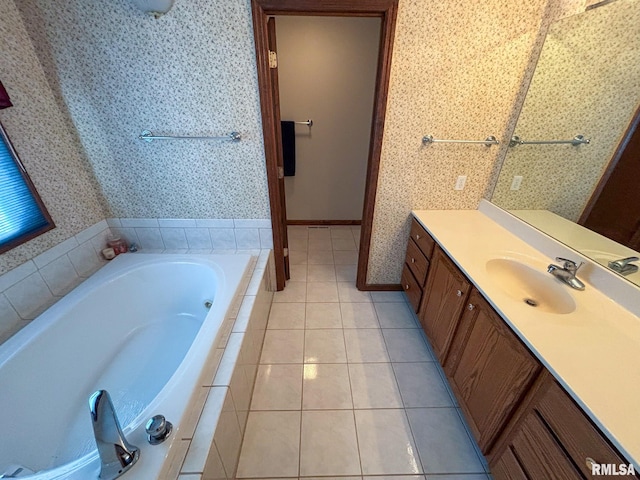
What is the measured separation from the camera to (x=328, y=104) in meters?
2.71

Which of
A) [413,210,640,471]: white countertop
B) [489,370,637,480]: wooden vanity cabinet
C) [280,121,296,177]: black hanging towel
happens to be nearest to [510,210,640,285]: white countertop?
[413,210,640,471]: white countertop

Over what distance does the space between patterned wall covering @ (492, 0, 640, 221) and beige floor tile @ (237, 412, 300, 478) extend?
1745 millimetres

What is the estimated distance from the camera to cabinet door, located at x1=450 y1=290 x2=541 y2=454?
2.92ft

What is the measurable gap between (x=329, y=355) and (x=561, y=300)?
1214 millimetres

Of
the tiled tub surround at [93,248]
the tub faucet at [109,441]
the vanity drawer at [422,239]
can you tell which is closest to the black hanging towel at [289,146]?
the tiled tub surround at [93,248]

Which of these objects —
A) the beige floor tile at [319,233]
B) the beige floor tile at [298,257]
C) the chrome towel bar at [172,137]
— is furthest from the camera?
the beige floor tile at [319,233]

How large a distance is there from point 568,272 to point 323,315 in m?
1.41

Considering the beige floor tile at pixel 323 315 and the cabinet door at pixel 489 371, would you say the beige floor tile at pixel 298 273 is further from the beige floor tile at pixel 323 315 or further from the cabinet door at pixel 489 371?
the cabinet door at pixel 489 371

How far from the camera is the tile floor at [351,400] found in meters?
1.14

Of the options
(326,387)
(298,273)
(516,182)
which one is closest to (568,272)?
(516,182)

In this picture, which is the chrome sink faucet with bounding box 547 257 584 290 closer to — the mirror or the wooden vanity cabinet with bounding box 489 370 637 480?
the mirror

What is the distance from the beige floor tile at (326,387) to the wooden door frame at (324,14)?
914 millimetres

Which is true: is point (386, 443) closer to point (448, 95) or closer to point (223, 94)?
point (448, 95)

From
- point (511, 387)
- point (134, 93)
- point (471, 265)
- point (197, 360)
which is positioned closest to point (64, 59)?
point (134, 93)
